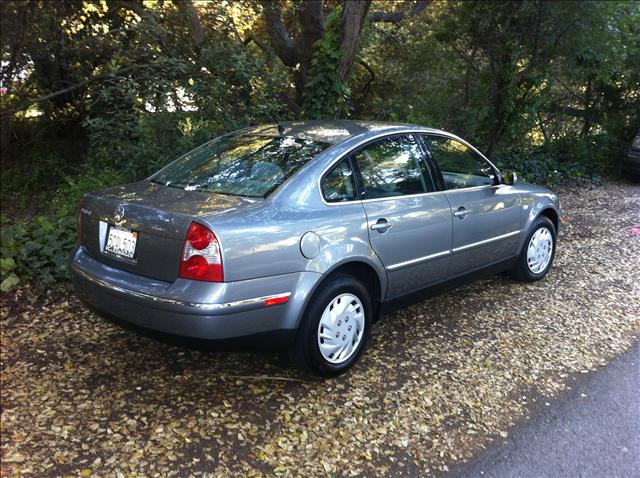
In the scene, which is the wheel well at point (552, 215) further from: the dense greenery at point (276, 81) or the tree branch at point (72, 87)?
the tree branch at point (72, 87)

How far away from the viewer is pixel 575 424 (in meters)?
3.28

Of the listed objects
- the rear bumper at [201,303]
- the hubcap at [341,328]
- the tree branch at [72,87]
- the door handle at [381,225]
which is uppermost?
the tree branch at [72,87]

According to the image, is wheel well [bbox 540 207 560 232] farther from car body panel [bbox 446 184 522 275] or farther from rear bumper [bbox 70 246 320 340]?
rear bumper [bbox 70 246 320 340]

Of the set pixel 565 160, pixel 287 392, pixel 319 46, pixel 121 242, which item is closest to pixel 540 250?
pixel 287 392

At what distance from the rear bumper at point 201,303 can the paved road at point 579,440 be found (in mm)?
1294

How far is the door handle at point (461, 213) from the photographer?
4359 mm

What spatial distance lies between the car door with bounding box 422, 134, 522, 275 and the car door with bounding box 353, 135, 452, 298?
0.16 meters

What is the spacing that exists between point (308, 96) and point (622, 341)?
4759 mm

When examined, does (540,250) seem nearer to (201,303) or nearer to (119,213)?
(201,303)

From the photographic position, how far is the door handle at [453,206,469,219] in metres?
4.36

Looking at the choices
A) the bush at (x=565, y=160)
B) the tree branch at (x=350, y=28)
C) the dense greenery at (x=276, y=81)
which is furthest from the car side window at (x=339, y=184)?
the bush at (x=565, y=160)

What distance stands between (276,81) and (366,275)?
4227 millimetres

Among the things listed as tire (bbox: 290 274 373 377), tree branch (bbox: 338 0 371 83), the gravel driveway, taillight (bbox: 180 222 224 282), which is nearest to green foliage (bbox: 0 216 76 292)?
the gravel driveway

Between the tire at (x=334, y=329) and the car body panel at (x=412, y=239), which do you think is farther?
the car body panel at (x=412, y=239)
